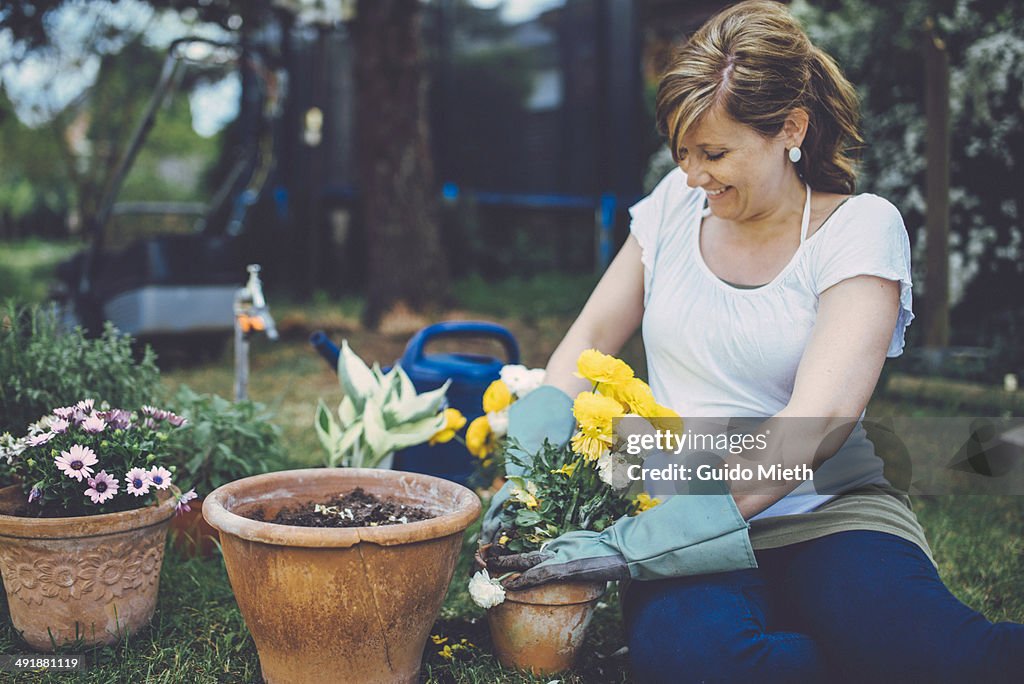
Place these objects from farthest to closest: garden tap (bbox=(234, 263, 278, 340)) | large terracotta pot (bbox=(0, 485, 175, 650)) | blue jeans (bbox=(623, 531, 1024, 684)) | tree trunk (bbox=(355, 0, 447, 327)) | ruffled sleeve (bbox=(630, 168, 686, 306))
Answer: tree trunk (bbox=(355, 0, 447, 327)) → garden tap (bbox=(234, 263, 278, 340)) → ruffled sleeve (bbox=(630, 168, 686, 306)) → large terracotta pot (bbox=(0, 485, 175, 650)) → blue jeans (bbox=(623, 531, 1024, 684))

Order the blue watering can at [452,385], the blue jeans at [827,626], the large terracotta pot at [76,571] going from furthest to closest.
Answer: the blue watering can at [452,385]
the large terracotta pot at [76,571]
the blue jeans at [827,626]

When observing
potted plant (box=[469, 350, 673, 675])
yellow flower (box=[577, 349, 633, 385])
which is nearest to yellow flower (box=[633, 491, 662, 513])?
potted plant (box=[469, 350, 673, 675])

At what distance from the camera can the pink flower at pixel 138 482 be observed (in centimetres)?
189

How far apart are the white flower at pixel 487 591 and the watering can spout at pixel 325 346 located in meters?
1.07

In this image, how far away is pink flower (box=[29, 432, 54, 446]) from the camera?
1.86 metres

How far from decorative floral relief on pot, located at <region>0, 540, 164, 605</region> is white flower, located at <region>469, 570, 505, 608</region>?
2.40 ft

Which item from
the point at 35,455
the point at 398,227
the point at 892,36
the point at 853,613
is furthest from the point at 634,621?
the point at 398,227

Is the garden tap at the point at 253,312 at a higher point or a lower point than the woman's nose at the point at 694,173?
lower

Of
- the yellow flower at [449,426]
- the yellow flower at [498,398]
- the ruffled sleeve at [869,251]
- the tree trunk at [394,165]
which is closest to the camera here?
the ruffled sleeve at [869,251]

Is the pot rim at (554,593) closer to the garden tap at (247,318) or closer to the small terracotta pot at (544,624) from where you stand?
the small terracotta pot at (544,624)

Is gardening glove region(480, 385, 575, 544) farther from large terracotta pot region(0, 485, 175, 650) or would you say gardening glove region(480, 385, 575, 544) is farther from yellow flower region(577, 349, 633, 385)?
large terracotta pot region(0, 485, 175, 650)

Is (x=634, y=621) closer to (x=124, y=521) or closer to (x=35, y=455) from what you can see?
(x=124, y=521)

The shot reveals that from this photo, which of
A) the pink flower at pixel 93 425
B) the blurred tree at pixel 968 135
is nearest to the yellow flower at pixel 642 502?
the pink flower at pixel 93 425

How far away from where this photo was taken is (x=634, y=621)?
1.74m
